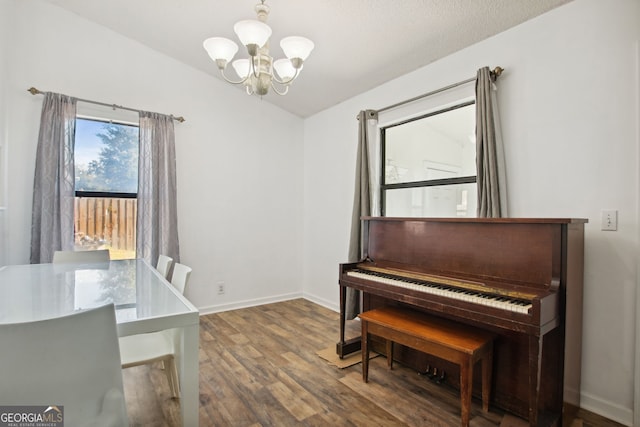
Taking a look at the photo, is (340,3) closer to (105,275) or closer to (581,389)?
(105,275)

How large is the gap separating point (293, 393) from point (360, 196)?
1864mm

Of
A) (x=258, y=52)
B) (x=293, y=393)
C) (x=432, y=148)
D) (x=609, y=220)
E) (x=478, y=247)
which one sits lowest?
(x=293, y=393)

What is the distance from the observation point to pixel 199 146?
3.70 m

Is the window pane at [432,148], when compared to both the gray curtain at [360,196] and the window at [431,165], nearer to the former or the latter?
the window at [431,165]

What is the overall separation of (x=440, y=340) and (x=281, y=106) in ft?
11.3

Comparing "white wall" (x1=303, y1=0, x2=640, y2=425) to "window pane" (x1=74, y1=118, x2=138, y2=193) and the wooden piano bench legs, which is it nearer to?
the wooden piano bench legs

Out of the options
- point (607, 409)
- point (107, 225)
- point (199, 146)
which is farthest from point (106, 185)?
point (607, 409)

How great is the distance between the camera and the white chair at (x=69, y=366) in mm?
873

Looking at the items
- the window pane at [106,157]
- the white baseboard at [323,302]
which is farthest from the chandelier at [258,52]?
the white baseboard at [323,302]

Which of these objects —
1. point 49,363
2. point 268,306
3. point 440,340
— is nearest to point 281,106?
point 268,306

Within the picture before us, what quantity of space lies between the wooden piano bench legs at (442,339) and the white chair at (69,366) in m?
1.46

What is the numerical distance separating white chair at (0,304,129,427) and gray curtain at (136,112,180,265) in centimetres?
245

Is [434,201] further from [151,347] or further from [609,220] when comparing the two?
[151,347]

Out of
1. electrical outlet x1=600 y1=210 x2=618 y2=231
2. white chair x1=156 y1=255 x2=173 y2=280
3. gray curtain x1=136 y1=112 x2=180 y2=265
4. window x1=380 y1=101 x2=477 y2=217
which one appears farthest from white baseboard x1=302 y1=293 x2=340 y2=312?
electrical outlet x1=600 y1=210 x2=618 y2=231
